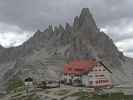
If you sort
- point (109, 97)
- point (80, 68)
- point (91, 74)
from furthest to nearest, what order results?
point (80, 68), point (91, 74), point (109, 97)

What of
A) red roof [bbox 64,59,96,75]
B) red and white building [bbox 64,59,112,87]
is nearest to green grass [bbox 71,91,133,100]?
Answer: red and white building [bbox 64,59,112,87]

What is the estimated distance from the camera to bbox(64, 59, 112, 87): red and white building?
125562 millimetres

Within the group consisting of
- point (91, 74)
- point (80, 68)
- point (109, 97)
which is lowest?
point (109, 97)

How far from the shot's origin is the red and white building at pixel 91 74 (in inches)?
4943

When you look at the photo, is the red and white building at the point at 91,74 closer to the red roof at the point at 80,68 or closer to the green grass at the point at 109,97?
the red roof at the point at 80,68

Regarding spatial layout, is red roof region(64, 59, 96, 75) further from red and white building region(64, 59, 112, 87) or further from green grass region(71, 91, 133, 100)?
green grass region(71, 91, 133, 100)

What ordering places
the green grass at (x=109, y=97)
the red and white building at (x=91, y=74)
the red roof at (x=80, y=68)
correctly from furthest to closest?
the red roof at (x=80, y=68)
the red and white building at (x=91, y=74)
the green grass at (x=109, y=97)

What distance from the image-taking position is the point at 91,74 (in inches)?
4956

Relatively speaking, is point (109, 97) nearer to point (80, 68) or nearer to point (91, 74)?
point (91, 74)

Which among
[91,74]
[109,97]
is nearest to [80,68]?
[91,74]

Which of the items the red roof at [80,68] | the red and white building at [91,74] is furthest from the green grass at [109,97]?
the red roof at [80,68]

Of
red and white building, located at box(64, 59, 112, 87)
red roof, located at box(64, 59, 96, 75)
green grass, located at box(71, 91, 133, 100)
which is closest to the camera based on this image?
green grass, located at box(71, 91, 133, 100)

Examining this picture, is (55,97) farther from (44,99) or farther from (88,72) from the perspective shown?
(88,72)

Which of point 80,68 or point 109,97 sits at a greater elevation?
point 80,68
